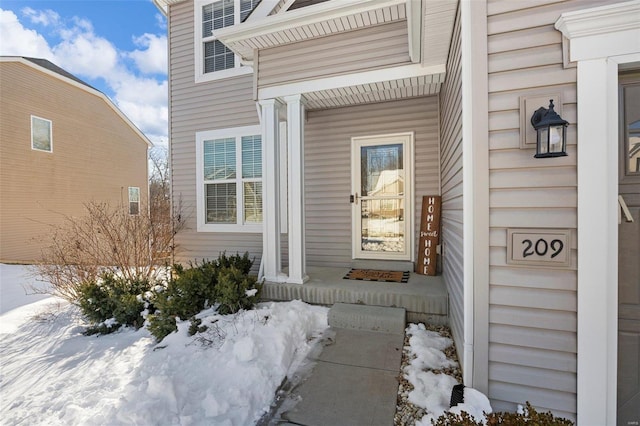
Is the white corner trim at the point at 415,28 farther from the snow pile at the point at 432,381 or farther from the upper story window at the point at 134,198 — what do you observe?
the upper story window at the point at 134,198

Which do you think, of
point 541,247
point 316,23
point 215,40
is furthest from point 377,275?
point 215,40

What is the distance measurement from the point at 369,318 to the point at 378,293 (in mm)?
340

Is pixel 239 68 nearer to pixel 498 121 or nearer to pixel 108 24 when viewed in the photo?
pixel 108 24

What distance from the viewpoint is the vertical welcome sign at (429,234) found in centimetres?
400

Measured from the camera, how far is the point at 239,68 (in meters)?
5.45

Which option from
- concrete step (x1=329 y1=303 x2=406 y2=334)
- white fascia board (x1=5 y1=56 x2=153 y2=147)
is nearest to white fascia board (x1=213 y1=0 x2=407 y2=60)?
concrete step (x1=329 y1=303 x2=406 y2=334)

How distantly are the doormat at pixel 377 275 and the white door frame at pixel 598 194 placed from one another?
7.02 ft

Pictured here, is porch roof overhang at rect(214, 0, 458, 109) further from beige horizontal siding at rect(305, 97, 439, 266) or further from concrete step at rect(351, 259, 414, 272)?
concrete step at rect(351, 259, 414, 272)

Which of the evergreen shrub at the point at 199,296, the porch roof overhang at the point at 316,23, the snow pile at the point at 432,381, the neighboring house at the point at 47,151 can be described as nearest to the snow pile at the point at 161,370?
the evergreen shrub at the point at 199,296

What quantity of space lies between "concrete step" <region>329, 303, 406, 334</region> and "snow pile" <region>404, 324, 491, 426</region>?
18 centimetres

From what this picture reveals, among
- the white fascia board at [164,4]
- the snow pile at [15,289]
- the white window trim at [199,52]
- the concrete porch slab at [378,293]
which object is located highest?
the white fascia board at [164,4]

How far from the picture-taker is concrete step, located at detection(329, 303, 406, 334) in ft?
9.77

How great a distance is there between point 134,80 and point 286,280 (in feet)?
47.0

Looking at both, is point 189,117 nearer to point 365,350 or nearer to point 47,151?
point 365,350
